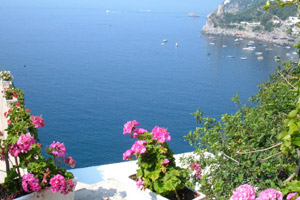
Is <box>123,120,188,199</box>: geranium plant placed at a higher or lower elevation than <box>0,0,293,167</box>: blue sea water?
higher

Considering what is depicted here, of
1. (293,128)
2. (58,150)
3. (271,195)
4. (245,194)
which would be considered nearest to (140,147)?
(58,150)

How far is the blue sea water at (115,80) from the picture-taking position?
34.0m

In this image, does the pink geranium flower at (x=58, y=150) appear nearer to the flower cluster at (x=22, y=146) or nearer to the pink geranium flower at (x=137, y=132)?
the flower cluster at (x=22, y=146)

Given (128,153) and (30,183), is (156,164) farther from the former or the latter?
(30,183)

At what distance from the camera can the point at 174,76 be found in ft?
170

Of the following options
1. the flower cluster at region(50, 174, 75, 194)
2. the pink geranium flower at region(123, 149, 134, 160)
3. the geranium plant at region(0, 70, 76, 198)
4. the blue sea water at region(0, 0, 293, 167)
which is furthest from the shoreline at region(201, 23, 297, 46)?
the flower cluster at region(50, 174, 75, 194)

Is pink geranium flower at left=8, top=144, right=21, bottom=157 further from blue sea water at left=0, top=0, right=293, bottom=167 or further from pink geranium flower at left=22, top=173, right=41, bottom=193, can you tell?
blue sea water at left=0, top=0, right=293, bottom=167

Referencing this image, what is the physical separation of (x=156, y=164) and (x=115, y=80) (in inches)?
1815

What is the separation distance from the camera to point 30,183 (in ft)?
9.88

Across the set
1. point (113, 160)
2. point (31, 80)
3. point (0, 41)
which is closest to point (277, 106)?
point (113, 160)

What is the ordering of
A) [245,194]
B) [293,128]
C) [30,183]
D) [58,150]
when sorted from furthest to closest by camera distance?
[58,150], [30,183], [245,194], [293,128]

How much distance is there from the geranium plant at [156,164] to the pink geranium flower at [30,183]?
2.68 feet

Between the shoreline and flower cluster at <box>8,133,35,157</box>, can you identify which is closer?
flower cluster at <box>8,133,35,157</box>

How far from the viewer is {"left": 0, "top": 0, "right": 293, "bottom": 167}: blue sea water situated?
34.0 metres
